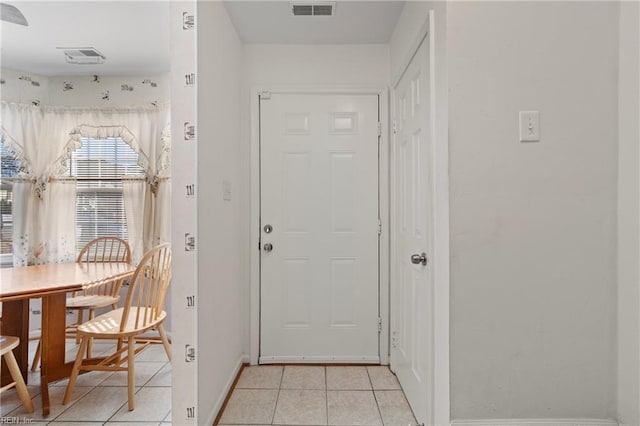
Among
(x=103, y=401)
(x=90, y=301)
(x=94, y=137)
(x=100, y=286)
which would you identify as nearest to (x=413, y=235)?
(x=103, y=401)

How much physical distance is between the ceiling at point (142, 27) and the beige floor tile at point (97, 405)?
246 centimetres

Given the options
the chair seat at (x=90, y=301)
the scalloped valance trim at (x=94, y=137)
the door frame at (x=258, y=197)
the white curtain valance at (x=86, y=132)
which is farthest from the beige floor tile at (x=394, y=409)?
the scalloped valance trim at (x=94, y=137)

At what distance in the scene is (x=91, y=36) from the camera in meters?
2.64

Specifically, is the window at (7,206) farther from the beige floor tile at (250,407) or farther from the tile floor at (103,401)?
the beige floor tile at (250,407)

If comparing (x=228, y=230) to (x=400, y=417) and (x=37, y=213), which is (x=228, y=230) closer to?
(x=400, y=417)

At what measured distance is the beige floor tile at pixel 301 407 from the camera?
1.82 metres

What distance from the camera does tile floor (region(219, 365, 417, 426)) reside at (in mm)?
1836

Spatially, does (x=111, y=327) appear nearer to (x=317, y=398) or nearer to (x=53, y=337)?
(x=53, y=337)

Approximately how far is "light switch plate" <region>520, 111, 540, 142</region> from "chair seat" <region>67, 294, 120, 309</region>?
3060 mm

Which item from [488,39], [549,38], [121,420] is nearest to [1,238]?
[121,420]

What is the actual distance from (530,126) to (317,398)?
5.94 ft

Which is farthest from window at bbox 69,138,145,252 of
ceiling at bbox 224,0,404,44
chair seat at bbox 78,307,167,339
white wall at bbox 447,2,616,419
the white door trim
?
white wall at bbox 447,2,616,419

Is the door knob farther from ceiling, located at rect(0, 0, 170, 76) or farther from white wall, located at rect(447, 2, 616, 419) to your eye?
ceiling, located at rect(0, 0, 170, 76)

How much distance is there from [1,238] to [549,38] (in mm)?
4372
